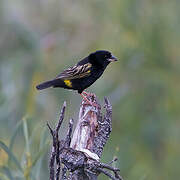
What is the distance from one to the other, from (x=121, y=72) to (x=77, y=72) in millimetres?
2774

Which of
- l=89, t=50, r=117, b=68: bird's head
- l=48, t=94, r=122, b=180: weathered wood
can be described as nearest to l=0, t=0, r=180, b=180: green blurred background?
l=89, t=50, r=117, b=68: bird's head

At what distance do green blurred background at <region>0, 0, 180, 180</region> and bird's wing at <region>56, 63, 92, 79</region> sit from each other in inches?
69.6

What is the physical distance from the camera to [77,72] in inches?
167

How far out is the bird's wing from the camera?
4177 millimetres

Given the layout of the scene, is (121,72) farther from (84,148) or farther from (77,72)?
(84,148)

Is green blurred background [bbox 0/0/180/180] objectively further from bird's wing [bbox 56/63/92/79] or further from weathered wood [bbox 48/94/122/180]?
weathered wood [bbox 48/94/122/180]

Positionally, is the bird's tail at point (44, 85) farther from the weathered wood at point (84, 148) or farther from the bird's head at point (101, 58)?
the weathered wood at point (84, 148)

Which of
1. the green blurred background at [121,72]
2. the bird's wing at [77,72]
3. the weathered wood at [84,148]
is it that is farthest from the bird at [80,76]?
the green blurred background at [121,72]

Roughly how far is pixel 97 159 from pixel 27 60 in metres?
4.81

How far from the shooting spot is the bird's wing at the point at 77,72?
164 inches

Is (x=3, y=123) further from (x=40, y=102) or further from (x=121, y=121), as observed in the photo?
(x=121, y=121)

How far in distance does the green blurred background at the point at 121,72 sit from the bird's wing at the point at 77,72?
5.80 feet

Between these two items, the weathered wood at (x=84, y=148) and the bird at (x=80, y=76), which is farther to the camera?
the bird at (x=80, y=76)

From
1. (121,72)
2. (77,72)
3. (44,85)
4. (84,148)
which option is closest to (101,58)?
(77,72)
